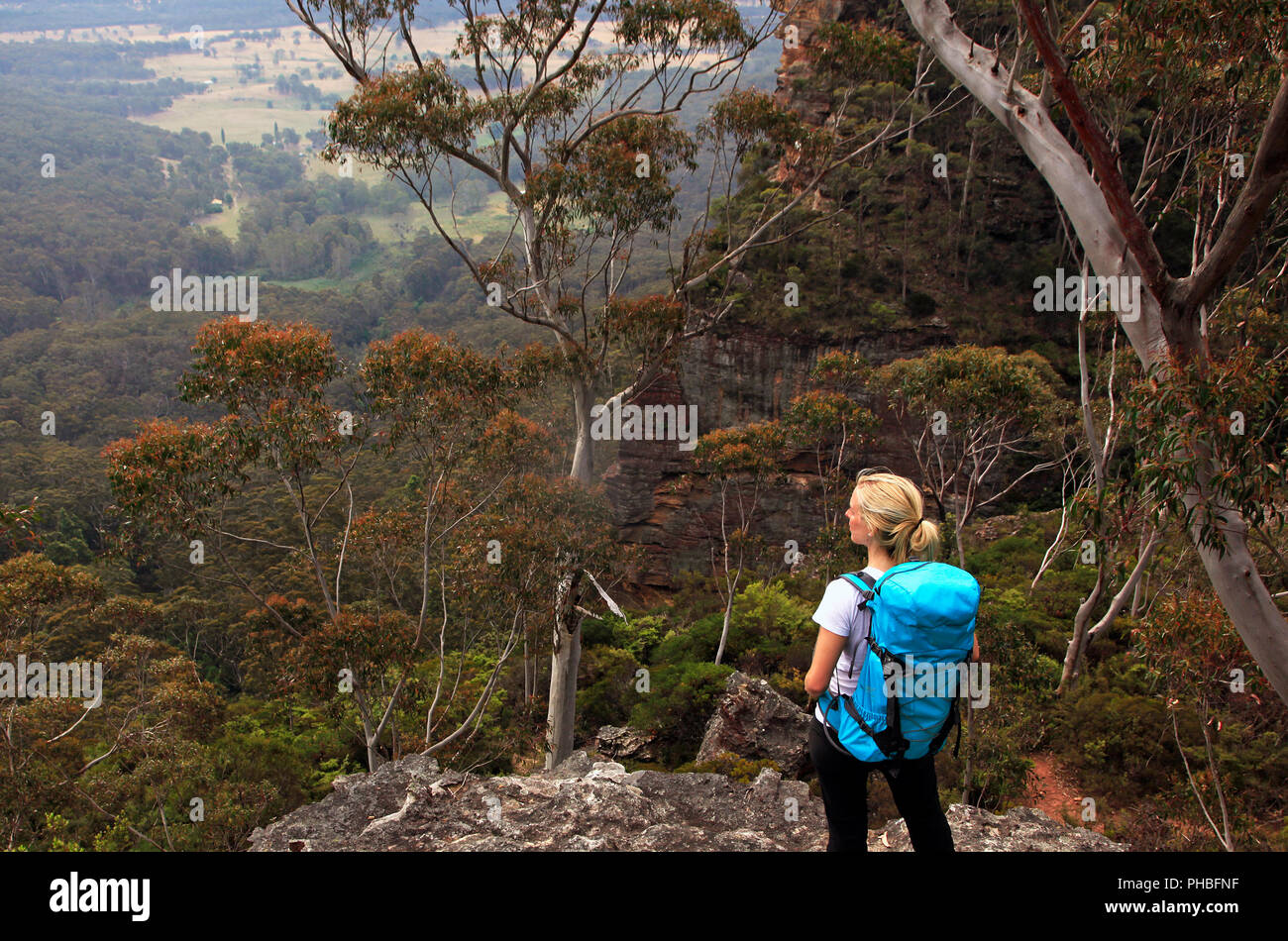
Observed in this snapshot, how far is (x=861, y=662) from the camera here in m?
2.45

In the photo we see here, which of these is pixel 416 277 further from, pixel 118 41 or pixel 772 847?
pixel 118 41

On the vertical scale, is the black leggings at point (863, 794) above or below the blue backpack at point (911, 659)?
below

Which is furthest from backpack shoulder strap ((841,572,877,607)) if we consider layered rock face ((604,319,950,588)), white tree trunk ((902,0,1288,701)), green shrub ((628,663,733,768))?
layered rock face ((604,319,950,588))

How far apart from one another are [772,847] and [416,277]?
238 feet

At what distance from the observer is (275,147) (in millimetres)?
124188

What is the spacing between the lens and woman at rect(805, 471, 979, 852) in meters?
2.44

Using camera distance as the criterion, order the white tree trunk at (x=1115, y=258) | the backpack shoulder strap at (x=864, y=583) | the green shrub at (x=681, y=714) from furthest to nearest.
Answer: the green shrub at (x=681, y=714) < the white tree trunk at (x=1115, y=258) < the backpack shoulder strap at (x=864, y=583)

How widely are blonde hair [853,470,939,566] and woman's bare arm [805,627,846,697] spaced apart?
32 centimetres

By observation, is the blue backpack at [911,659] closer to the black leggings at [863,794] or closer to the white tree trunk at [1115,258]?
the black leggings at [863,794]

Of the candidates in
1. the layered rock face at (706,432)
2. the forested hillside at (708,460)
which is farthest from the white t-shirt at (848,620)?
the layered rock face at (706,432)

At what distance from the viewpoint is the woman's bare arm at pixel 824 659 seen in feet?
7.84

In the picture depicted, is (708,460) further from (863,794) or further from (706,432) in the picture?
(863,794)

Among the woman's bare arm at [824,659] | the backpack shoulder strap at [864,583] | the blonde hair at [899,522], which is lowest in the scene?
the woman's bare arm at [824,659]

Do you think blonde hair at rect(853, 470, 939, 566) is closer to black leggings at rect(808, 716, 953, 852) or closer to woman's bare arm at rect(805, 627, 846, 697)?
woman's bare arm at rect(805, 627, 846, 697)
